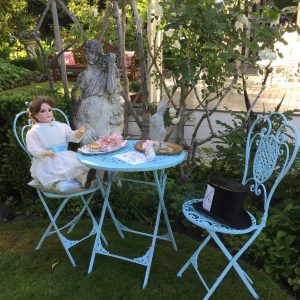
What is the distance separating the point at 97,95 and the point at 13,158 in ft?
3.59

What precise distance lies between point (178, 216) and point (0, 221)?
5.91ft

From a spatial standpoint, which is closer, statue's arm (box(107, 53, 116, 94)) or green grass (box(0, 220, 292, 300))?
green grass (box(0, 220, 292, 300))

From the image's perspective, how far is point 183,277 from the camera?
2.79 metres

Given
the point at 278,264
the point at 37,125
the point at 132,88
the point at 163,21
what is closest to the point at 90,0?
the point at 132,88

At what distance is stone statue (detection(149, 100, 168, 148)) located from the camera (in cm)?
269

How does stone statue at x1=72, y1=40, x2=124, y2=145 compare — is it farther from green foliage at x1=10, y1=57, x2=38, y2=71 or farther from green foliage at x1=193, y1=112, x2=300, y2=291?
green foliage at x1=10, y1=57, x2=38, y2=71

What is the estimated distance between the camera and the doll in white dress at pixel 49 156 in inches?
110

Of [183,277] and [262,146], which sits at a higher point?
[262,146]

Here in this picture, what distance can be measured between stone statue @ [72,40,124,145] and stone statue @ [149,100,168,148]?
0.93m

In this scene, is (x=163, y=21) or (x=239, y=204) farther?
(x=163, y=21)

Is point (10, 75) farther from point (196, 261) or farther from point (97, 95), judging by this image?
point (196, 261)

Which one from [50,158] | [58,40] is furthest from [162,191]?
[58,40]

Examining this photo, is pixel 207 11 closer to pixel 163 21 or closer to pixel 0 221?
pixel 163 21

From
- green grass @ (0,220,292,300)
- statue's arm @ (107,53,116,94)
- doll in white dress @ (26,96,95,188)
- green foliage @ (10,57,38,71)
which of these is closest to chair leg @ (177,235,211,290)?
green grass @ (0,220,292,300)
